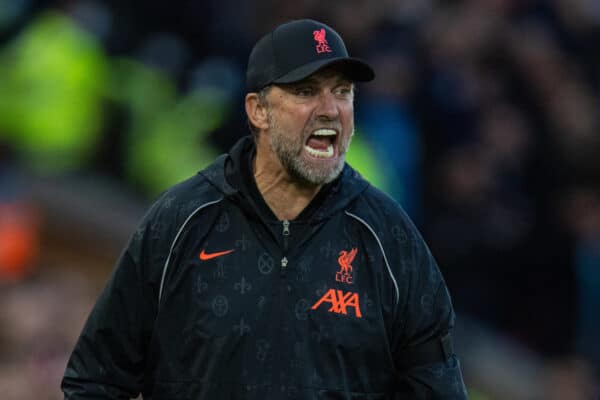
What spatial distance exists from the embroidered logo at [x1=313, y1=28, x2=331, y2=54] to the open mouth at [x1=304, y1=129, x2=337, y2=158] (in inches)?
9.3

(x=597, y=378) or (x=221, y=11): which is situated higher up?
(x=221, y=11)

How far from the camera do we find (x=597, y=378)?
25.8ft

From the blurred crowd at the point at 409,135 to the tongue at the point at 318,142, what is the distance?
3.54 metres

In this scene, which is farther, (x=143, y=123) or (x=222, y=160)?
(x=143, y=123)

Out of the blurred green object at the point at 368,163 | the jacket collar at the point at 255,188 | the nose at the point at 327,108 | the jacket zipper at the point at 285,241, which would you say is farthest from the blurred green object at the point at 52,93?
the nose at the point at 327,108

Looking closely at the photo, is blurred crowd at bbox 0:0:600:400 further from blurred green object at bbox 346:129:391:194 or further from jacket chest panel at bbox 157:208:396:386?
jacket chest panel at bbox 157:208:396:386

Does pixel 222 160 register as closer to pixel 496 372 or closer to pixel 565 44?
pixel 496 372

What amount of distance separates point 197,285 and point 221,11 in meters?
4.52

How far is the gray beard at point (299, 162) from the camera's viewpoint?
152 inches

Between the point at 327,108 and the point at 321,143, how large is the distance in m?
0.12

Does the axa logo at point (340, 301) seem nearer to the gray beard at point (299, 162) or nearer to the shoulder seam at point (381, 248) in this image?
the shoulder seam at point (381, 248)

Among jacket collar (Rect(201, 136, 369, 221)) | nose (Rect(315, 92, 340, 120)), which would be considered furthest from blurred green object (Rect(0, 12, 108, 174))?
nose (Rect(315, 92, 340, 120))

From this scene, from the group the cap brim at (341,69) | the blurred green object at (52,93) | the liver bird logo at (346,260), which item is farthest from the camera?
the blurred green object at (52,93)

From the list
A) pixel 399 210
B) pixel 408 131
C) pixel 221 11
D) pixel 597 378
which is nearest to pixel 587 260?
pixel 597 378
